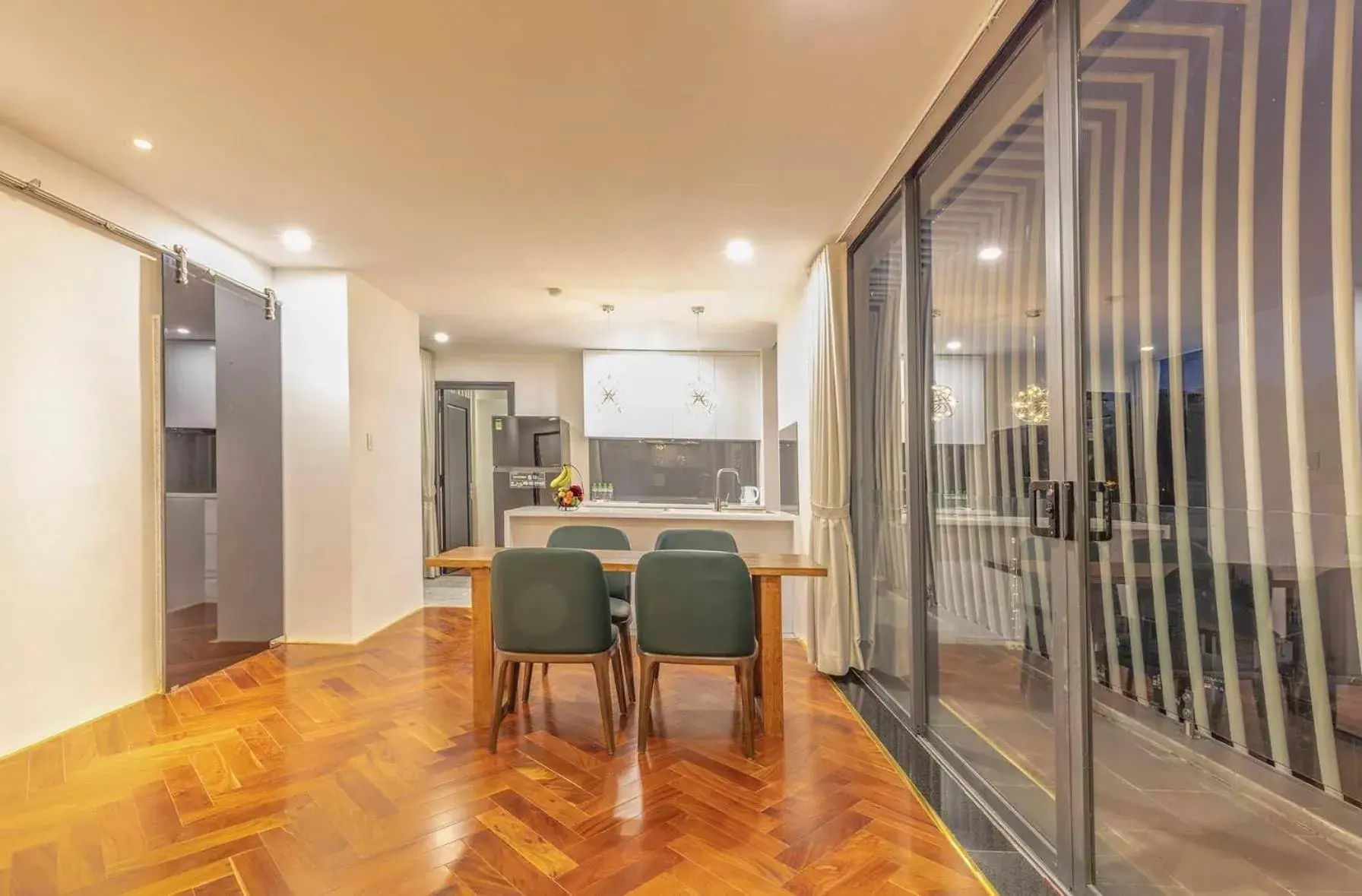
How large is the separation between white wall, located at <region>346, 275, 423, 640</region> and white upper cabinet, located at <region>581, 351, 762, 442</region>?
179cm

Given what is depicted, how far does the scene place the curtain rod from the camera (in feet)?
8.05

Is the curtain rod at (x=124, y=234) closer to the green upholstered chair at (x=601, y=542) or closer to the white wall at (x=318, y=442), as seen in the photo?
the white wall at (x=318, y=442)

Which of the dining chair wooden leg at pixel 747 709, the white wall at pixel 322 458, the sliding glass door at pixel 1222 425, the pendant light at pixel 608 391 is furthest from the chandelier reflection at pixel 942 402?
the pendant light at pixel 608 391

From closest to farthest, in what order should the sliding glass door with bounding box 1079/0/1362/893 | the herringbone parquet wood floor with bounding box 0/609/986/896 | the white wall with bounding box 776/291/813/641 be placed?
Answer: 1. the sliding glass door with bounding box 1079/0/1362/893
2. the herringbone parquet wood floor with bounding box 0/609/986/896
3. the white wall with bounding box 776/291/813/641

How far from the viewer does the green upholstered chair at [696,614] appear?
248 cm

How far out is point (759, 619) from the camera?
2.85 meters

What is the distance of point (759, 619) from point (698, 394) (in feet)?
11.9

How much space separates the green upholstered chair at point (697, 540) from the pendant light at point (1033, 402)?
1.66 meters

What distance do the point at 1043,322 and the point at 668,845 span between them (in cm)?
195

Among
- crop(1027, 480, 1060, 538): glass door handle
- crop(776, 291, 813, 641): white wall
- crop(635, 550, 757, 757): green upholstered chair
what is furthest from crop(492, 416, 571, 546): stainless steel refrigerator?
crop(1027, 480, 1060, 538): glass door handle

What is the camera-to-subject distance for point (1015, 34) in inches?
72.0

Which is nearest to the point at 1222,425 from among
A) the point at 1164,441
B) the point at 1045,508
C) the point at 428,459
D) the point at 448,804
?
the point at 1164,441

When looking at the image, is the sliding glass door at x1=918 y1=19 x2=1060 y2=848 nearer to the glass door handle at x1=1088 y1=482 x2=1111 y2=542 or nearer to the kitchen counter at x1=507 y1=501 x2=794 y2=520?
the glass door handle at x1=1088 y1=482 x2=1111 y2=542

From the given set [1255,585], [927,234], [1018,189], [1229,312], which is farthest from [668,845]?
[927,234]
